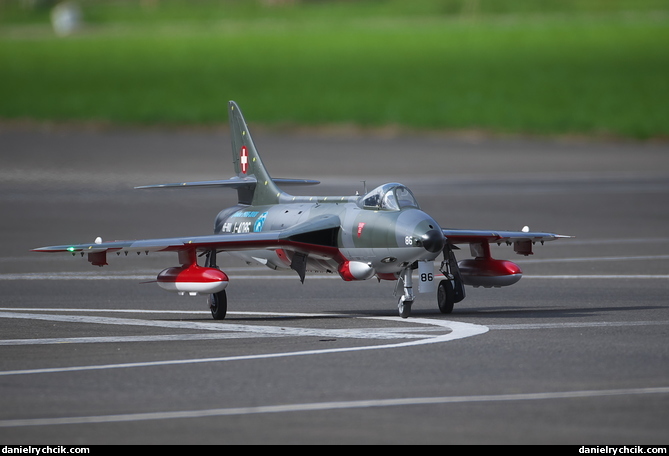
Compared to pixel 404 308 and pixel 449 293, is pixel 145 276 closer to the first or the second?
pixel 449 293

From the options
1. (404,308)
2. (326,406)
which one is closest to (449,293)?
(404,308)

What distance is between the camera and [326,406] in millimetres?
13984

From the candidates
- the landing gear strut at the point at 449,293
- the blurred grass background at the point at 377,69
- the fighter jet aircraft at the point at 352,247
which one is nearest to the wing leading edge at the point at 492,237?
the fighter jet aircraft at the point at 352,247

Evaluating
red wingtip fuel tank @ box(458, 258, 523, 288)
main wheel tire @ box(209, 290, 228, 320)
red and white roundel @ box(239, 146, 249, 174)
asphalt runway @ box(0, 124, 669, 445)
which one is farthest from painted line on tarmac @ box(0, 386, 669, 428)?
red and white roundel @ box(239, 146, 249, 174)

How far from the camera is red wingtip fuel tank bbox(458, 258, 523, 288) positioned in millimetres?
23094

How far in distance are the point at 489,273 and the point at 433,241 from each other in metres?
2.95

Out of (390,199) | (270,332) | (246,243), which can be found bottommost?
(270,332)

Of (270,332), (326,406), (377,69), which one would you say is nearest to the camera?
(326,406)

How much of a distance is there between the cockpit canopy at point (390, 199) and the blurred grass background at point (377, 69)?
4440cm

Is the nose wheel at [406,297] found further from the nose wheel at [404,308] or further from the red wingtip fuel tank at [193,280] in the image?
the red wingtip fuel tank at [193,280]

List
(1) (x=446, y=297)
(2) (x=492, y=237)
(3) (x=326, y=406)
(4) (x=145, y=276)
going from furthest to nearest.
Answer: (4) (x=145, y=276) < (2) (x=492, y=237) < (1) (x=446, y=297) < (3) (x=326, y=406)

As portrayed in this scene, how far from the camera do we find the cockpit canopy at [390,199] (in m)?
21.7

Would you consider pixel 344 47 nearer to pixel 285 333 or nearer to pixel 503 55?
pixel 503 55

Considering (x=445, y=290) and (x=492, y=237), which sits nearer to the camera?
(x=445, y=290)
